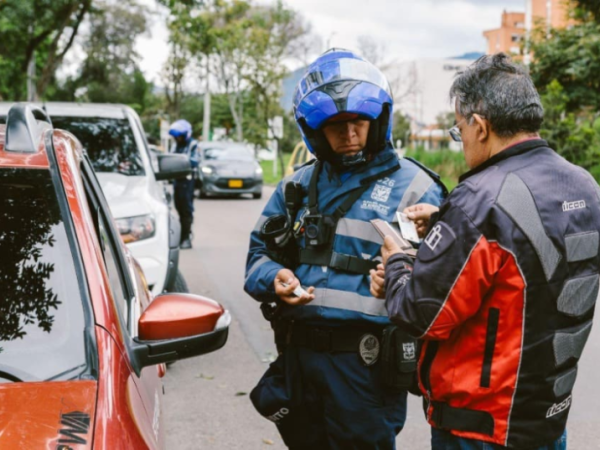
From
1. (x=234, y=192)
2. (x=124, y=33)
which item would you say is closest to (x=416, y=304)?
(x=234, y=192)

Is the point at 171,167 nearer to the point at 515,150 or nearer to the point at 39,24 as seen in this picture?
the point at 515,150

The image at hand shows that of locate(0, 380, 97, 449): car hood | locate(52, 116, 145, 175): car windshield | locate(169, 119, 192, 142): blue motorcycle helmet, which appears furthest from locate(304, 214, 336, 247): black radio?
locate(169, 119, 192, 142): blue motorcycle helmet

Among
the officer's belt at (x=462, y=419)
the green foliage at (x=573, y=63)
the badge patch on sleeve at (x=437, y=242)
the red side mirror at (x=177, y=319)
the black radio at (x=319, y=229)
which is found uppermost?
the green foliage at (x=573, y=63)

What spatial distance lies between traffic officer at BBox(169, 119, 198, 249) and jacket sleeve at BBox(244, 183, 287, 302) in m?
8.31

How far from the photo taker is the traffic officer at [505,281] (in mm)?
1999

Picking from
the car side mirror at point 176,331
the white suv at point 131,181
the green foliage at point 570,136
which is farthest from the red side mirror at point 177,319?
the green foliage at point 570,136

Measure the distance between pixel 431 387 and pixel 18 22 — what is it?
706 inches

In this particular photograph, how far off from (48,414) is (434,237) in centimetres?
104

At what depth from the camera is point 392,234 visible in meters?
2.41

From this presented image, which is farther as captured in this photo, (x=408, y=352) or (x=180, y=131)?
(x=180, y=131)

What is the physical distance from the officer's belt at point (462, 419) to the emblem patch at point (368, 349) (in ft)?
1.46

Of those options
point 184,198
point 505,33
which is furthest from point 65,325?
point 505,33

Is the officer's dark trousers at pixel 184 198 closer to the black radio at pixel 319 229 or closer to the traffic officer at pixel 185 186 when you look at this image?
the traffic officer at pixel 185 186

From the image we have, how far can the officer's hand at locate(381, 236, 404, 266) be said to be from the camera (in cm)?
231
